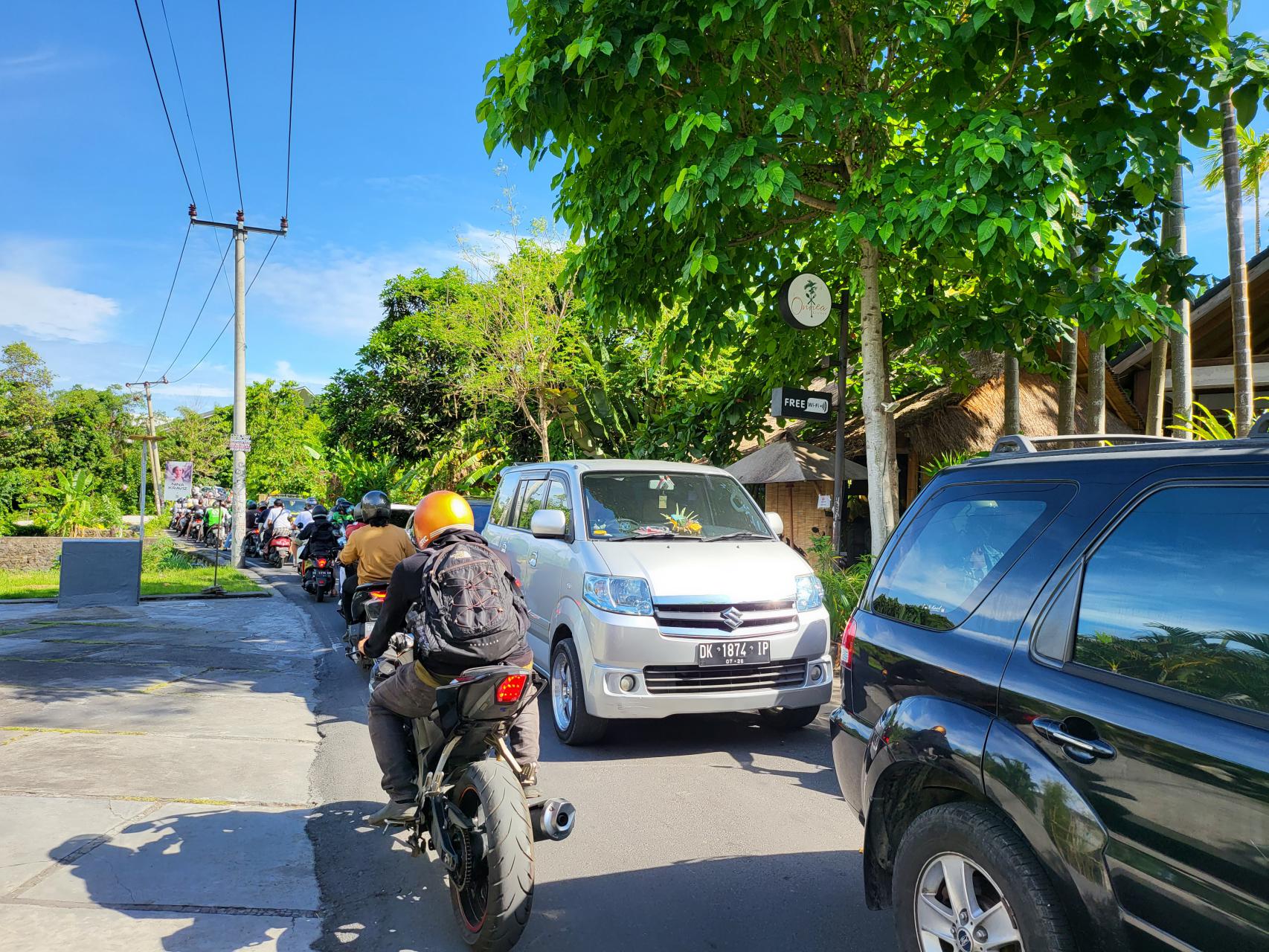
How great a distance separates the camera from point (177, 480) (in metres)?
16.2

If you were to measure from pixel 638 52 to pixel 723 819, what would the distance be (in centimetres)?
524

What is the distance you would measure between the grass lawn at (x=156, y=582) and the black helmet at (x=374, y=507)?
8.24 meters

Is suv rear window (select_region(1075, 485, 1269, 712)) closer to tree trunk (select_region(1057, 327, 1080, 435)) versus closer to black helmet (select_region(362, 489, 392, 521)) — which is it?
black helmet (select_region(362, 489, 392, 521))

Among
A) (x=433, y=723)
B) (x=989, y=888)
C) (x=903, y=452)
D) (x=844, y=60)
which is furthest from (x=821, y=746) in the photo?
(x=903, y=452)

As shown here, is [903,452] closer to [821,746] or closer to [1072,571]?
[821,746]

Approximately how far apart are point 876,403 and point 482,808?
663cm

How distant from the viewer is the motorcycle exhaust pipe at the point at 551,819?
3.34m

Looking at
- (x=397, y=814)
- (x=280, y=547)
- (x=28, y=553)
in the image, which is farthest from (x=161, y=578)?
(x=397, y=814)

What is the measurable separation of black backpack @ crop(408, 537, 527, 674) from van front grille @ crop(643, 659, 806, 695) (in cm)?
213

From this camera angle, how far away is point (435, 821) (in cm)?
345

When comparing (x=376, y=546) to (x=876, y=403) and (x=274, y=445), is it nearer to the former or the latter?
(x=876, y=403)

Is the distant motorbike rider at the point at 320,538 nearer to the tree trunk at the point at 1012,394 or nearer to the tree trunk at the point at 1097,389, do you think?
the tree trunk at the point at 1012,394

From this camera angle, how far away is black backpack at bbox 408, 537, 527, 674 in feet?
11.5

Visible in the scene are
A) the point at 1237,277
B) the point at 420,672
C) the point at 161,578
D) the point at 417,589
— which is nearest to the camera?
the point at 420,672
